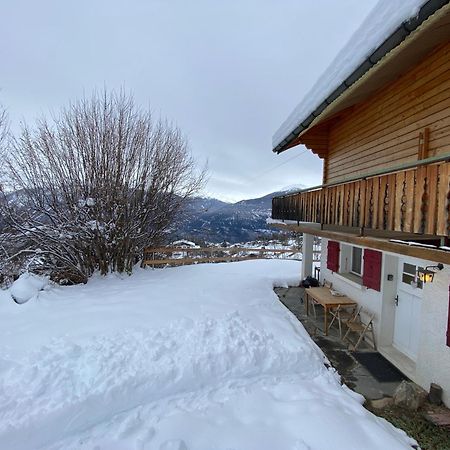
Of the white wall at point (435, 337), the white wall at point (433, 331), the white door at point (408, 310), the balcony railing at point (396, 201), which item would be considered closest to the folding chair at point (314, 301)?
the white door at point (408, 310)

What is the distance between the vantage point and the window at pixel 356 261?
7.88 meters

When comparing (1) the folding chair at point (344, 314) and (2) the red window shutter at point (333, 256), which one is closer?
(1) the folding chair at point (344, 314)

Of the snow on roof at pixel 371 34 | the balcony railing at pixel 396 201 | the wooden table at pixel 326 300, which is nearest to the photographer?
the balcony railing at pixel 396 201

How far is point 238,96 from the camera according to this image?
1149 centimetres

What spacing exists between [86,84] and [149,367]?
365 inches

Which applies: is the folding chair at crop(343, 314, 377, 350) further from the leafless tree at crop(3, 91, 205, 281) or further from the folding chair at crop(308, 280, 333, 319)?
the leafless tree at crop(3, 91, 205, 281)

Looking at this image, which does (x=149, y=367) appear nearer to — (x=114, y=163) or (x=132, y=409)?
(x=132, y=409)

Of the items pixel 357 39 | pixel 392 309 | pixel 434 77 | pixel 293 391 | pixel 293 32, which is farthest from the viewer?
→ pixel 293 32

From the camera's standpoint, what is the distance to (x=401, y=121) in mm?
5441

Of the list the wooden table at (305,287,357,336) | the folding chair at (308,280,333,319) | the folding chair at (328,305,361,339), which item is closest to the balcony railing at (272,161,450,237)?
the wooden table at (305,287,357,336)

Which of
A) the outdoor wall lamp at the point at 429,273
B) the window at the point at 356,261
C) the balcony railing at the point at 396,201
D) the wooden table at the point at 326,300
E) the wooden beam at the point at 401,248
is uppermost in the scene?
the balcony railing at the point at 396,201

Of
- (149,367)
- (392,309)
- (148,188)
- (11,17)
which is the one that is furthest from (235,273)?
(11,17)

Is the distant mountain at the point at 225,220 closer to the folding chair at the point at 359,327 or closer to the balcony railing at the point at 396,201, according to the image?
the balcony railing at the point at 396,201

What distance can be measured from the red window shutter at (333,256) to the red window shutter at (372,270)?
1.88 metres
